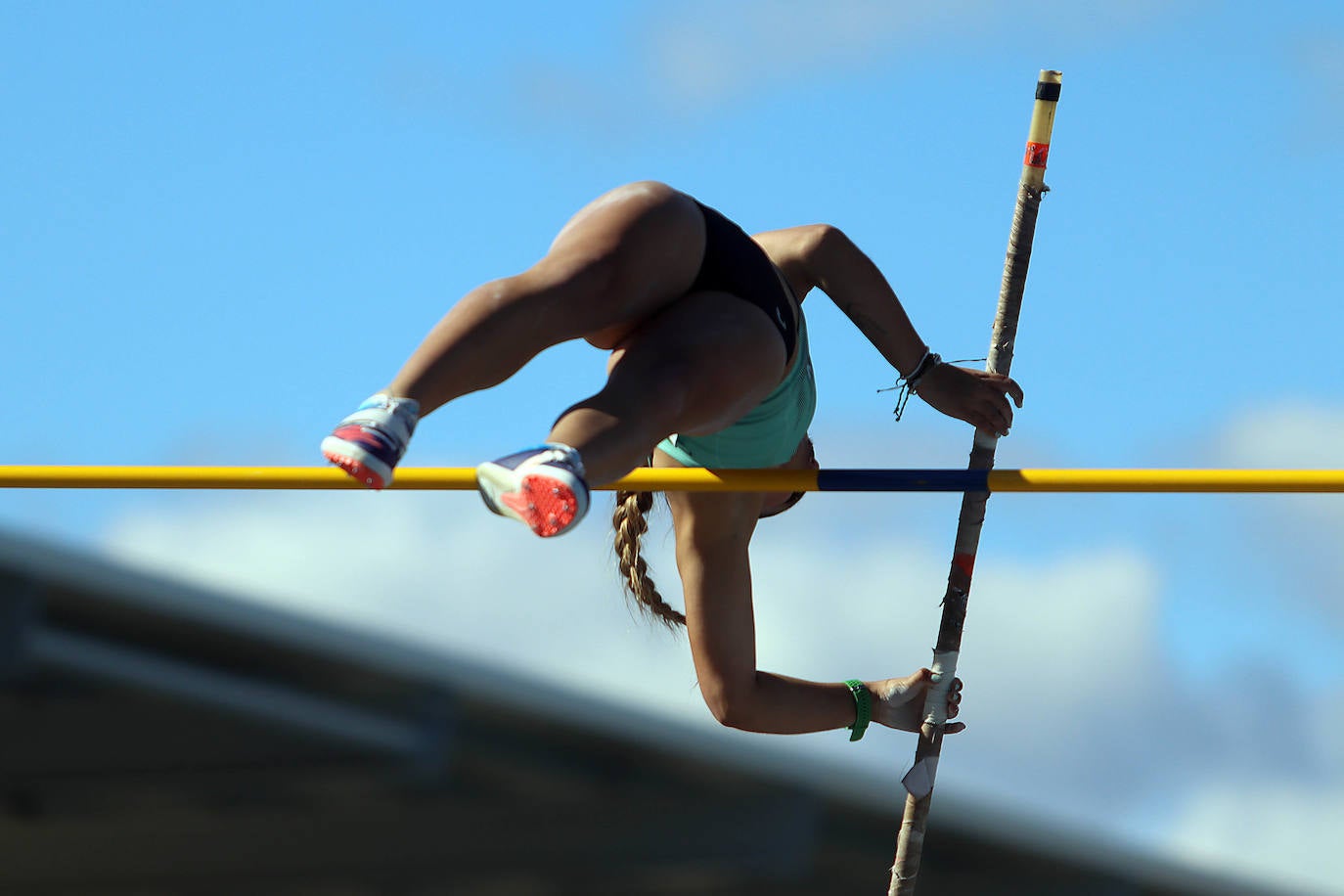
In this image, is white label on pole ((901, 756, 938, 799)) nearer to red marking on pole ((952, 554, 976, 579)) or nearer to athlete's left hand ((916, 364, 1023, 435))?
red marking on pole ((952, 554, 976, 579))

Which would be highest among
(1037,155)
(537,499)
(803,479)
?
(1037,155)

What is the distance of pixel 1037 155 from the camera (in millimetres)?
3879

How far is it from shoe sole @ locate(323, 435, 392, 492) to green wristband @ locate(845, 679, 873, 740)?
1.60 metres

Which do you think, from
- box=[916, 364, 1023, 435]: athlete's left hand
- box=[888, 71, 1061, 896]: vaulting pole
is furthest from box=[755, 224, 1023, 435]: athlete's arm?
box=[888, 71, 1061, 896]: vaulting pole

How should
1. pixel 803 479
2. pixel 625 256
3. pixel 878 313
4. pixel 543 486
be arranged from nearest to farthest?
pixel 543 486, pixel 625 256, pixel 803 479, pixel 878 313

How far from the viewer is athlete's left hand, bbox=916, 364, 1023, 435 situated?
3.75 m

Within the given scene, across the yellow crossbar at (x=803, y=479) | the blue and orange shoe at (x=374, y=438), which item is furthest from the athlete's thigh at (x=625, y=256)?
the yellow crossbar at (x=803, y=479)

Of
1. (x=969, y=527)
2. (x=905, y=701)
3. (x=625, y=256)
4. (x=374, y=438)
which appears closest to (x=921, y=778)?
(x=905, y=701)

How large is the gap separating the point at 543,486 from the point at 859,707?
5.27 ft

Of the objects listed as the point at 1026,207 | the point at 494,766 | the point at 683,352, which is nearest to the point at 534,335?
the point at 683,352

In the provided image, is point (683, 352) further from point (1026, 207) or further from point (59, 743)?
point (59, 743)

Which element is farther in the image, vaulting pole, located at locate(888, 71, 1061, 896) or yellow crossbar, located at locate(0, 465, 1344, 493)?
vaulting pole, located at locate(888, 71, 1061, 896)

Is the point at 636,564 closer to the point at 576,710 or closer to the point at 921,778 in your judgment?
the point at 921,778

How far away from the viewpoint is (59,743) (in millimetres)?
14211
